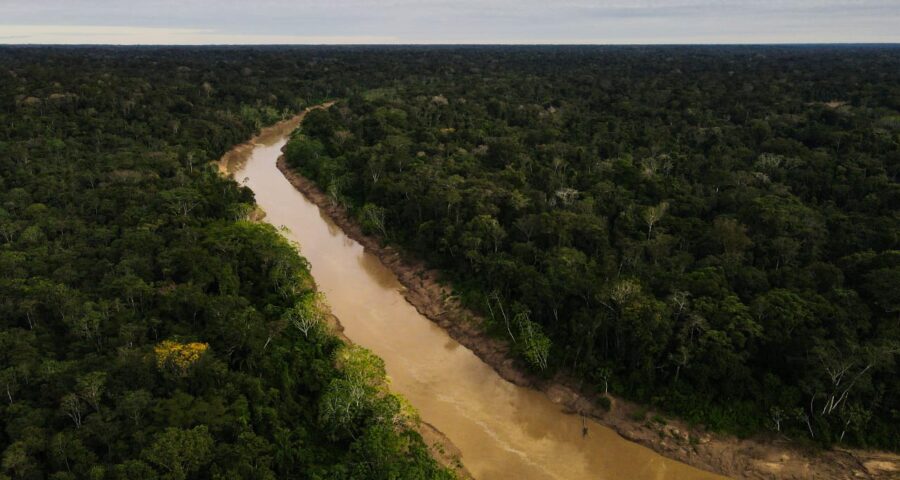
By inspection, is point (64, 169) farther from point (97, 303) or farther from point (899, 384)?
point (899, 384)

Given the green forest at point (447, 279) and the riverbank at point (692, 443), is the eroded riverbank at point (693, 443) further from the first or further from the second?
the green forest at point (447, 279)

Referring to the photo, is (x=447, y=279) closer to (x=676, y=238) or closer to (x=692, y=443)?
(x=676, y=238)

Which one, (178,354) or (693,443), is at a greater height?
(178,354)

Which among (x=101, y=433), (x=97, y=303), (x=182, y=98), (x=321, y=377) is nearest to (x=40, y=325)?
(x=97, y=303)

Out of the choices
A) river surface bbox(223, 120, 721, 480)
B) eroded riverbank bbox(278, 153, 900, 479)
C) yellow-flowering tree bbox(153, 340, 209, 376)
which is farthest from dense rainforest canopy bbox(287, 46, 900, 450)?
yellow-flowering tree bbox(153, 340, 209, 376)

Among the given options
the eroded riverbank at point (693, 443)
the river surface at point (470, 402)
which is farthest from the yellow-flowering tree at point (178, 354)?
the eroded riverbank at point (693, 443)

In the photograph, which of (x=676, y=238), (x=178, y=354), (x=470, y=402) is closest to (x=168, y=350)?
(x=178, y=354)
